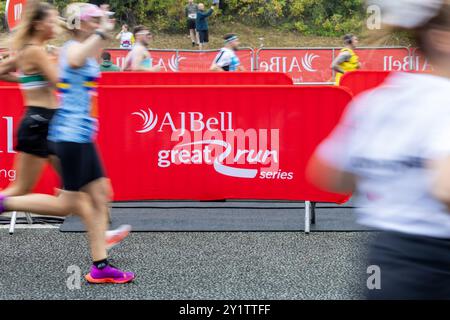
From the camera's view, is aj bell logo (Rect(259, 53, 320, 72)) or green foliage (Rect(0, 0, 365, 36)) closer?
aj bell logo (Rect(259, 53, 320, 72))

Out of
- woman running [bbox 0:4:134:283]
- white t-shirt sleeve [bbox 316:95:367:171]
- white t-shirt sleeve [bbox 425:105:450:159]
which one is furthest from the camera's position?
woman running [bbox 0:4:134:283]

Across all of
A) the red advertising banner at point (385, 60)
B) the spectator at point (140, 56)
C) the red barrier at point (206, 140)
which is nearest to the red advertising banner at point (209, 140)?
the red barrier at point (206, 140)

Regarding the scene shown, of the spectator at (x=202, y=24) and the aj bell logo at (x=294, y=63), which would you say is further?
the spectator at (x=202, y=24)

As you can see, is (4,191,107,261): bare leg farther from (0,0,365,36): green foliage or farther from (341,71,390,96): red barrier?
(0,0,365,36): green foliage

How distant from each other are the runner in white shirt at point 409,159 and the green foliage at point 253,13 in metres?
34.9

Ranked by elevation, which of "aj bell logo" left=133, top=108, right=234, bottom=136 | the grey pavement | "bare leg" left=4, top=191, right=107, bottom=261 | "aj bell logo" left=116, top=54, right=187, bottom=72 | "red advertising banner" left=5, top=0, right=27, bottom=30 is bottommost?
the grey pavement

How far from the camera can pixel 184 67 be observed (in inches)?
875

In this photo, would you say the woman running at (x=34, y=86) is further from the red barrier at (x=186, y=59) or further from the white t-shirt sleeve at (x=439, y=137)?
the red barrier at (x=186, y=59)

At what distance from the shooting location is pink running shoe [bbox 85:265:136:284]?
17.6 feet

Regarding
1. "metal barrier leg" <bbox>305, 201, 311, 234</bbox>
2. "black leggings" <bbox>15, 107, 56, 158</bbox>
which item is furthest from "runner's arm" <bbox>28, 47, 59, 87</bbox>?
"metal barrier leg" <bbox>305, 201, 311, 234</bbox>

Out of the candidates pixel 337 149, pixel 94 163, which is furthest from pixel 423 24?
pixel 94 163

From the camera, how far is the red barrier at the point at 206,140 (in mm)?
7223

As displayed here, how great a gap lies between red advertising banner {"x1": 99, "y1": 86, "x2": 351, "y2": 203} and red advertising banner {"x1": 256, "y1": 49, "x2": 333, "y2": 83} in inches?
575

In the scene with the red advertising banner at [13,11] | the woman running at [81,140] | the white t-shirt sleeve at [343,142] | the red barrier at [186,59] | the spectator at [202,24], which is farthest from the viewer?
the spectator at [202,24]
